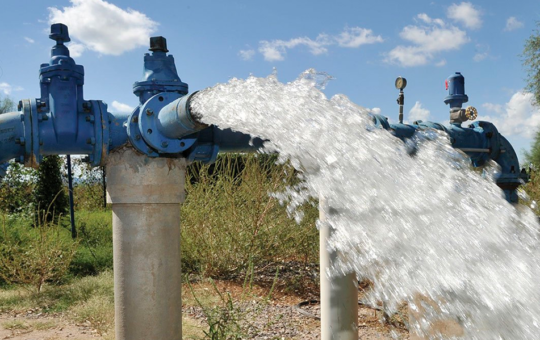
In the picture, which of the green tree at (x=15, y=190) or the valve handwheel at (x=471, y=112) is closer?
the valve handwheel at (x=471, y=112)

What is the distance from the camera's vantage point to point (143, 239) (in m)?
2.19

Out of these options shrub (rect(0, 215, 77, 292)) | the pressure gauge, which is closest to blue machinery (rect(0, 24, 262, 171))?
shrub (rect(0, 215, 77, 292))

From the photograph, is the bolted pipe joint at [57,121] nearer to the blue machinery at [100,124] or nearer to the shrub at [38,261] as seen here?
the blue machinery at [100,124]

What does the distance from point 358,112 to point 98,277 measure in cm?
533

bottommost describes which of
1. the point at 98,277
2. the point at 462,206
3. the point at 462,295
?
the point at 98,277

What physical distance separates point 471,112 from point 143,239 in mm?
1804

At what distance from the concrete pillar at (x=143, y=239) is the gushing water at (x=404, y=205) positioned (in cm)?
57

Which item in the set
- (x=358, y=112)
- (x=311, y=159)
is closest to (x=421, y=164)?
(x=358, y=112)

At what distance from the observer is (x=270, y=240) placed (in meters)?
6.12

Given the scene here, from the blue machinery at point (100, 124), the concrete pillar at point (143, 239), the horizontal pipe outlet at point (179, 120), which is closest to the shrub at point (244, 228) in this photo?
the concrete pillar at point (143, 239)

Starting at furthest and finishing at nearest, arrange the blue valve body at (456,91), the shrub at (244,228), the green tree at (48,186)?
the green tree at (48,186)
the shrub at (244,228)
the blue valve body at (456,91)

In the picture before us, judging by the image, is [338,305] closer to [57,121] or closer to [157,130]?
[157,130]

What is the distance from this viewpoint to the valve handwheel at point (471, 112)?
2668 millimetres

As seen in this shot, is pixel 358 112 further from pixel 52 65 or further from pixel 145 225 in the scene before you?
pixel 52 65
